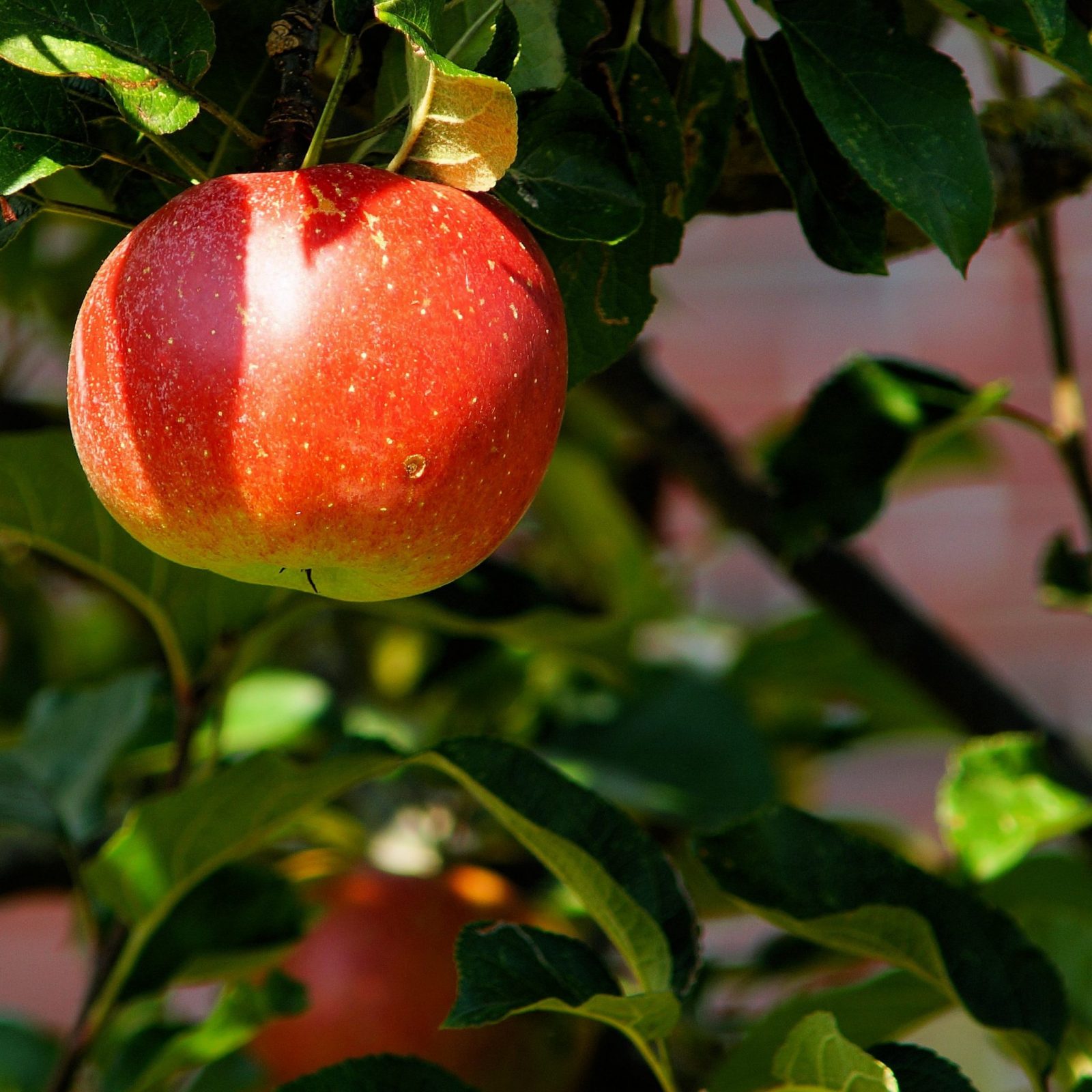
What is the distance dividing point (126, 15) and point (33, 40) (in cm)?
3

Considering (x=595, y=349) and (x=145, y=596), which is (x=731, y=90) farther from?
(x=145, y=596)

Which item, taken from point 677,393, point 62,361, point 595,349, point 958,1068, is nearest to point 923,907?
point 958,1068

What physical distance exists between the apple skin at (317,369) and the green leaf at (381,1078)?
206 mm

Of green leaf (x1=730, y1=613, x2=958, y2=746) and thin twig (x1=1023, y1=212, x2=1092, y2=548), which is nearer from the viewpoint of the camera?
thin twig (x1=1023, y1=212, x2=1092, y2=548)

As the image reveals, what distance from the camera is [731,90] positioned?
1.46ft

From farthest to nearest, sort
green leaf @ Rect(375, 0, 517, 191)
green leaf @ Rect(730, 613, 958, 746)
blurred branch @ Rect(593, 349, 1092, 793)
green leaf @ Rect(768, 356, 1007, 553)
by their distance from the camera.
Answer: green leaf @ Rect(730, 613, 958, 746) → blurred branch @ Rect(593, 349, 1092, 793) → green leaf @ Rect(768, 356, 1007, 553) → green leaf @ Rect(375, 0, 517, 191)

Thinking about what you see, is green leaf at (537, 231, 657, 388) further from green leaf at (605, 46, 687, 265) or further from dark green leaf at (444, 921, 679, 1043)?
dark green leaf at (444, 921, 679, 1043)

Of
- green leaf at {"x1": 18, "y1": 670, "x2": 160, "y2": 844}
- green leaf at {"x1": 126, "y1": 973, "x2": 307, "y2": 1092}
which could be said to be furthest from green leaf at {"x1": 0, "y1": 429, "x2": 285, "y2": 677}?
green leaf at {"x1": 126, "y1": 973, "x2": 307, "y2": 1092}

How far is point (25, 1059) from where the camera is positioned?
2.61ft

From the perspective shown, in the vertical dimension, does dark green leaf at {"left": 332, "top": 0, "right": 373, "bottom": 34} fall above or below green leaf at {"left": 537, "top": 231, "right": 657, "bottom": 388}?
above

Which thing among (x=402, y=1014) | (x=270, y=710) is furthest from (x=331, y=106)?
(x=270, y=710)

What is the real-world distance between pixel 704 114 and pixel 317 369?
0.19 metres

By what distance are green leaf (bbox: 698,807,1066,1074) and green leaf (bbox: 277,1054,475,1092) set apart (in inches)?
4.8

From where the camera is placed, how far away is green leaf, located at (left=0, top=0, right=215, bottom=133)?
0.33m
